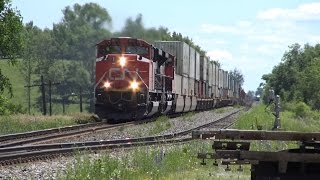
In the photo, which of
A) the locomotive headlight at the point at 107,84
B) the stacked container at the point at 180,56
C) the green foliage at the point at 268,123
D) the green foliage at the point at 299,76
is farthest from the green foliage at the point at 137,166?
the green foliage at the point at 299,76

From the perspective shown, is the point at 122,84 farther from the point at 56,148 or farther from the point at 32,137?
the point at 56,148

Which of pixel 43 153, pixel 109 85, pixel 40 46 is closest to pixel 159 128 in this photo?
pixel 109 85

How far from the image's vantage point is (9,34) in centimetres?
3381

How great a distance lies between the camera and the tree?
1324 inches

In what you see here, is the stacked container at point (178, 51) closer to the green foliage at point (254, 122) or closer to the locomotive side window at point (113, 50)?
the green foliage at point (254, 122)

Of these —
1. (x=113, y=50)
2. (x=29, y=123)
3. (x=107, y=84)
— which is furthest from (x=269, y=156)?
(x=113, y=50)

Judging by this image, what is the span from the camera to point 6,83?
34656 mm

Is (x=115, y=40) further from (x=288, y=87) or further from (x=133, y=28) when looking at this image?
(x=288, y=87)

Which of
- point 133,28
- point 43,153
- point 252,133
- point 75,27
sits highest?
point 75,27

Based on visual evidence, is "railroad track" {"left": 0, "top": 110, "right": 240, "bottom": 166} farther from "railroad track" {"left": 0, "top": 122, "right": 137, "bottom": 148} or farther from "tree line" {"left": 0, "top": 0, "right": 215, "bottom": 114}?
"tree line" {"left": 0, "top": 0, "right": 215, "bottom": 114}

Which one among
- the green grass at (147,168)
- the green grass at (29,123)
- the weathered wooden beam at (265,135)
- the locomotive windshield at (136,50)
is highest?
the locomotive windshield at (136,50)

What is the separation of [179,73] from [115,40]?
917 cm

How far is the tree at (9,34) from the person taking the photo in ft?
110

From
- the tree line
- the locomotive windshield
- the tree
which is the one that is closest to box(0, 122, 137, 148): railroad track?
the locomotive windshield
